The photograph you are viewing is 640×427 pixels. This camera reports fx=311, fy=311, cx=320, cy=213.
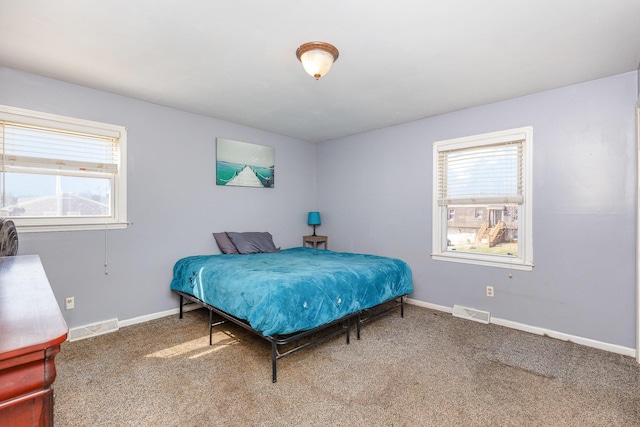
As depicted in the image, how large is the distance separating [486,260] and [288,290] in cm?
237

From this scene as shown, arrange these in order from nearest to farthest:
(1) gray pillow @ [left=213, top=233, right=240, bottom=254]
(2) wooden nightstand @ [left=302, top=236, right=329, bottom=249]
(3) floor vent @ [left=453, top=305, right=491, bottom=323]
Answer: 1. (3) floor vent @ [left=453, top=305, right=491, bottom=323]
2. (1) gray pillow @ [left=213, top=233, right=240, bottom=254]
3. (2) wooden nightstand @ [left=302, top=236, right=329, bottom=249]

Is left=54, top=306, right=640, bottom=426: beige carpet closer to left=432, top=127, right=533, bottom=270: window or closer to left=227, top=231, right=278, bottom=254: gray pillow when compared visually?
left=432, top=127, right=533, bottom=270: window

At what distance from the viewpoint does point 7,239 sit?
185 centimetres

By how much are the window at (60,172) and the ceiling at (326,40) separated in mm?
453

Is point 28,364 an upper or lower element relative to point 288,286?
upper

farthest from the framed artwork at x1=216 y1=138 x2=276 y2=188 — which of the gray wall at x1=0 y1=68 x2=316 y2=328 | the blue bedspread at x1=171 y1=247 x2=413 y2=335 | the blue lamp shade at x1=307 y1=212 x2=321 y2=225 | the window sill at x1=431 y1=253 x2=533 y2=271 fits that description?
the window sill at x1=431 y1=253 x2=533 y2=271

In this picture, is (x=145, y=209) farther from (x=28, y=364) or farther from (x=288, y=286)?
(x=28, y=364)

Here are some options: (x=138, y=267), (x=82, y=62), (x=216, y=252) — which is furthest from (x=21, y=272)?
(x=216, y=252)

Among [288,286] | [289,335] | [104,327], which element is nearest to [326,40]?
[288,286]

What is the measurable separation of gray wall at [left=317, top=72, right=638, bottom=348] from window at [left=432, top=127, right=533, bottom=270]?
89mm

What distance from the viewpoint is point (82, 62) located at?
8.27 feet

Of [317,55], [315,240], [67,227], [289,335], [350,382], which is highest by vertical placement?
[317,55]

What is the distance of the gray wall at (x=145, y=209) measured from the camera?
9.44ft

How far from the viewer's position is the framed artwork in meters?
4.09
